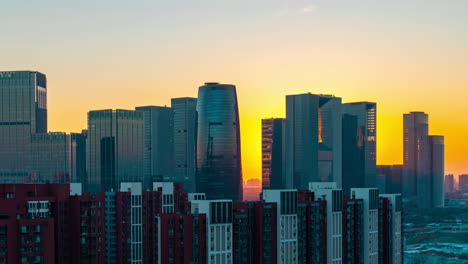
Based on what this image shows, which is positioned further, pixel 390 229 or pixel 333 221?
pixel 390 229

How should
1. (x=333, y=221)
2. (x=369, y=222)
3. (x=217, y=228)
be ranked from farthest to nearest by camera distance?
(x=369, y=222), (x=333, y=221), (x=217, y=228)

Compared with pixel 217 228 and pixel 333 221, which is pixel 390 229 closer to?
pixel 333 221

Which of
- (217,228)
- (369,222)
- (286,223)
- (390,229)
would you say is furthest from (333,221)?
(217,228)

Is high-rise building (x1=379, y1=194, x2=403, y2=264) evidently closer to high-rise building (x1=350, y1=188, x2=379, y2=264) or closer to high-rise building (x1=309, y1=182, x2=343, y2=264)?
high-rise building (x1=350, y1=188, x2=379, y2=264)

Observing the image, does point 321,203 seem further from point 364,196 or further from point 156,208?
point 156,208

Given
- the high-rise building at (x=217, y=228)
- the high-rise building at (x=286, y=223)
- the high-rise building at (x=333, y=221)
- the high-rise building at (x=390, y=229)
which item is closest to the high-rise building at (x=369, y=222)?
the high-rise building at (x=390, y=229)

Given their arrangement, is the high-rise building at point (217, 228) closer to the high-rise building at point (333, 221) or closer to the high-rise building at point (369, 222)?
the high-rise building at point (333, 221)

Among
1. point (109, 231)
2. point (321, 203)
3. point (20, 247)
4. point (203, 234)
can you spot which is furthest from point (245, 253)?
point (109, 231)
